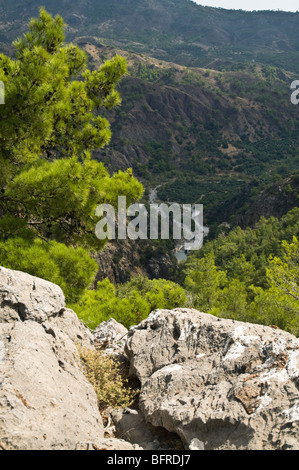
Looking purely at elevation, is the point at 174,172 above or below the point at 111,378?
above

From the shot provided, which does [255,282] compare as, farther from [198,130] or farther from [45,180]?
[198,130]

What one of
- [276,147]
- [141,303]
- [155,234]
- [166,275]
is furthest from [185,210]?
[141,303]

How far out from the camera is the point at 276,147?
115312 mm

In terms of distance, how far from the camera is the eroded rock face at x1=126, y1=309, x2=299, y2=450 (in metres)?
2.66

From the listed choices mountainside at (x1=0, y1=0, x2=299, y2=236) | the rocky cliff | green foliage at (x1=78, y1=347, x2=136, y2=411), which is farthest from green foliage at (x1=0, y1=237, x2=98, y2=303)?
mountainside at (x1=0, y1=0, x2=299, y2=236)

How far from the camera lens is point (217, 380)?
3.33 metres

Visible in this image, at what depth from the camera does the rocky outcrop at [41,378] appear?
8.43 feet

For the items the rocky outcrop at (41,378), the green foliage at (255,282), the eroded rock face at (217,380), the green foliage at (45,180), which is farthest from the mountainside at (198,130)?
the rocky outcrop at (41,378)

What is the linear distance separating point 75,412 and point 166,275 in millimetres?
51682

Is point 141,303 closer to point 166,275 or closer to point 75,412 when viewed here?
point 75,412

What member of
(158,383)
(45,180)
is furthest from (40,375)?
(45,180)

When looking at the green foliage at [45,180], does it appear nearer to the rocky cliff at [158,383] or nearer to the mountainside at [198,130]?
the rocky cliff at [158,383]

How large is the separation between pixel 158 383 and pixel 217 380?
66cm

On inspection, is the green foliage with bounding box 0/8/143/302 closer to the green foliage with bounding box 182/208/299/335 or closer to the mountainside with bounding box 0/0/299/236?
the green foliage with bounding box 182/208/299/335
